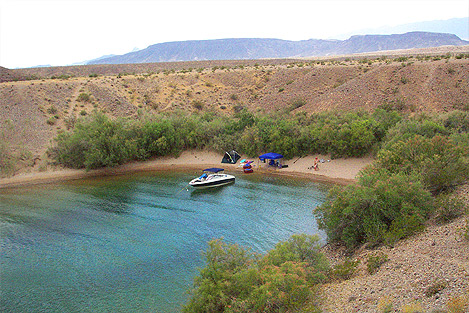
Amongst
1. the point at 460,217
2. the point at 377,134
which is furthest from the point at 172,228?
the point at 377,134

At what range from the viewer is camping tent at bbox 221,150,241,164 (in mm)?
49688

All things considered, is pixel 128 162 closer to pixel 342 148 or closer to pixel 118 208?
pixel 118 208

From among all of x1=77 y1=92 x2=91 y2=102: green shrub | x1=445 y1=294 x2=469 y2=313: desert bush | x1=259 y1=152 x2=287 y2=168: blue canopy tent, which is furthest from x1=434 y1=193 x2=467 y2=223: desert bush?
x1=77 y1=92 x2=91 y2=102: green shrub

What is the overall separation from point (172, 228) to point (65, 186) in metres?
21.2

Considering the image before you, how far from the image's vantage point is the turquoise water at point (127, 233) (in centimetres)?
2000

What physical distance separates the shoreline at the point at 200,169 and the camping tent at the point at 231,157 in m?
0.89

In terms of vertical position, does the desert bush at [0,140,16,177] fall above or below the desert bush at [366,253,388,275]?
above

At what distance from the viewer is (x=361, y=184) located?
24438mm

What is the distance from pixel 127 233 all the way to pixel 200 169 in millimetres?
21318

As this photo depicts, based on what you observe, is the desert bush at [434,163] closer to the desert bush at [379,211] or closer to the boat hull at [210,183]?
the desert bush at [379,211]

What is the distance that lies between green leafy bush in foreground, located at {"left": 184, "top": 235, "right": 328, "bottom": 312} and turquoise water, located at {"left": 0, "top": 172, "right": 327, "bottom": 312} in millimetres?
1822

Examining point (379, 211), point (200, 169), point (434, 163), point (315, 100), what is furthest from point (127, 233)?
point (315, 100)

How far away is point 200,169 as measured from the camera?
48500 millimetres

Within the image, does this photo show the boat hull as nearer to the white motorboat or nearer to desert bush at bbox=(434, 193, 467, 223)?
the white motorboat
